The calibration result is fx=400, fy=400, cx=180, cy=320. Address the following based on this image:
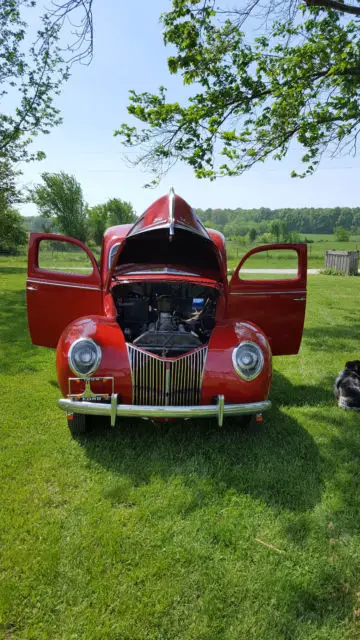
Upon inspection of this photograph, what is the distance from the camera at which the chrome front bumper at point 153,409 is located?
3.07 metres

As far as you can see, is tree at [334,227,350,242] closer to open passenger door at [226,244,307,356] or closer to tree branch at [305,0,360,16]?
tree branch at [305,0,360,16]

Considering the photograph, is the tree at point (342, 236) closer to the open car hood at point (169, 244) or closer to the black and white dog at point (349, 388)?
the black and white dog at point (349, 388)

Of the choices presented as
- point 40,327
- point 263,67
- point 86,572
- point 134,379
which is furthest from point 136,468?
point 263,67

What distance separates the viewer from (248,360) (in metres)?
3.35

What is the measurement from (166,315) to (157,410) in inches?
54.3

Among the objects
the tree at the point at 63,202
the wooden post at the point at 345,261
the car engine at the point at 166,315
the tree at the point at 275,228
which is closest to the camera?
the car engine at the point at 166,315

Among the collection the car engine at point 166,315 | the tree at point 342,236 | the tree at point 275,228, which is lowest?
the car engine at point 166,315

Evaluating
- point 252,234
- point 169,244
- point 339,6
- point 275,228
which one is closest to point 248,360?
point 169,244

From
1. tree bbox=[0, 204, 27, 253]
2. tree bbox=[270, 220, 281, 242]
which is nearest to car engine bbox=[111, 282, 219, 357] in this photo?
tree bbox=[0, 204, 27, 253]

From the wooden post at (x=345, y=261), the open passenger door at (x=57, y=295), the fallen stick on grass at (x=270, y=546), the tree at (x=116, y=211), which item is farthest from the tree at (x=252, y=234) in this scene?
the fallen stick on grass at (x=270, y=546)

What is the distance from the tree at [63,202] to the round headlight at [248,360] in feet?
188

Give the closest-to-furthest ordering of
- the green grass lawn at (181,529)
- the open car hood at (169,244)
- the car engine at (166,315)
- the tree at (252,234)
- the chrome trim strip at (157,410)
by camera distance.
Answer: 1. the green grass lawn at (181,529)
2. the chrome trim strip at (157,410)
3. the car engine at (166,315)
4. the open car hood at (169,244)
5. the tree at (252,234)

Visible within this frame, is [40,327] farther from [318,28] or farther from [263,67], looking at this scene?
[318,28]

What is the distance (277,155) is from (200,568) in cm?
852
